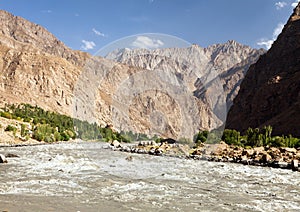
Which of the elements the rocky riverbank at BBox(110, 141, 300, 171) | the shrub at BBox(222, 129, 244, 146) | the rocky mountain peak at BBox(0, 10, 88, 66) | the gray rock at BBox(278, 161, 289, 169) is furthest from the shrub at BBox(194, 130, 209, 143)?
the rocky mountain peak at BBox(0, 10, 88, 66)

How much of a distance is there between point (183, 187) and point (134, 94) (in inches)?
132

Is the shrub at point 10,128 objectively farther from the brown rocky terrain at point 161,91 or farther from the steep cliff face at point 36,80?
the steep cliff face at point 36,80

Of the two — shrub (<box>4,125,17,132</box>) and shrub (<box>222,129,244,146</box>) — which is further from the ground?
shrub (<box>222,129,244,146</box>)

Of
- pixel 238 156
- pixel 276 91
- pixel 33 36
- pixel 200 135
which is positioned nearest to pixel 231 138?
pixel 238 156

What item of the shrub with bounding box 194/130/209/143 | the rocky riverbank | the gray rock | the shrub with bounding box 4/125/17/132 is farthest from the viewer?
the shrub with bounding box 4/125/17/132

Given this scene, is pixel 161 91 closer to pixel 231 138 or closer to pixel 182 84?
pixel 182 84

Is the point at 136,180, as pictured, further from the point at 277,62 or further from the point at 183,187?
the point at 277,62

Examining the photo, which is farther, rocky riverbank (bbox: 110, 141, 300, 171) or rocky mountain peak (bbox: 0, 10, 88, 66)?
rocky mountain peak (bbox: 0, 10, 88, 66)

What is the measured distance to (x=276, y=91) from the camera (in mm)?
63844

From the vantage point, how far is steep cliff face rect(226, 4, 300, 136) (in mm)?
52263

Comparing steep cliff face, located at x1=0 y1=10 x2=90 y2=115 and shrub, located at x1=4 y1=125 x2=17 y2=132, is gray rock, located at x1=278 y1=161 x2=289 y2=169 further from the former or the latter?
steep cliff face, located at x1=0 y1=10 x2=90 y2=115

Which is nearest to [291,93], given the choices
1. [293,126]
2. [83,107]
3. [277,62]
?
[293,126]

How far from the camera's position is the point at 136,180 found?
8.61 metres

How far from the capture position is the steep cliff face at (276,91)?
52.3 meters
